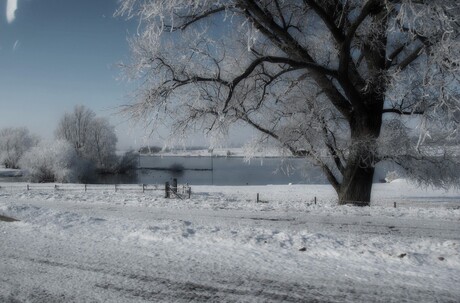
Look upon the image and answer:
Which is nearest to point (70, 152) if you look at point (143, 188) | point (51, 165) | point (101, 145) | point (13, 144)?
point (51, 165)

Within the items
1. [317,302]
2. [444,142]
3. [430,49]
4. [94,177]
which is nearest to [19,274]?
[317,302]

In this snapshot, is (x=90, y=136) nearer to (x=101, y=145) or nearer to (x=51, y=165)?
(x=101, y=145)

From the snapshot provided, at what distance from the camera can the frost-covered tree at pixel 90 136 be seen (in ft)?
252

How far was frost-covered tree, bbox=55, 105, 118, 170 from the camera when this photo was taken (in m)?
76.8

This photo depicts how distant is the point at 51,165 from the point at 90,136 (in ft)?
85.9

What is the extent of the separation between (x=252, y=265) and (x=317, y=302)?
56.1 inches

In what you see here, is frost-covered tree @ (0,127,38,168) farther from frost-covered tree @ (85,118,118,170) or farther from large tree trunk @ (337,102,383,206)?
large tree trunk @ (337,102,383,206)

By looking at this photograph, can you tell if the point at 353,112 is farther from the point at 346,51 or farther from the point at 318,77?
the point at 346,51

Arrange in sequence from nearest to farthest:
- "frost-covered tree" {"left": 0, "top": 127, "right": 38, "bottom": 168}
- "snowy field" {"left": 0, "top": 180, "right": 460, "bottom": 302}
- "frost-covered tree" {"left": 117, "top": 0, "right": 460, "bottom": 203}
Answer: "snowy field" {"left": 0, "top": 180, "right": 460, "bottom": 302} → "frost-covered tree" {"left": 117, "top": 0, "right": 460, "bottom": 203} → "frost-covered tree" {"left": 0, "top": 127, "right": 38, "bottom": 168}

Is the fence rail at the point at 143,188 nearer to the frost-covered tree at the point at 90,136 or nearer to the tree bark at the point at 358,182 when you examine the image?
the tree bark at the point at 358,182

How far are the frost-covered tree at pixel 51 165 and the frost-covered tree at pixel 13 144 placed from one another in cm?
3191

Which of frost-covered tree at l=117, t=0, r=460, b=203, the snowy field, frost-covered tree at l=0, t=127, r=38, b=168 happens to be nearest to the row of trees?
frost-covered tree at l=0, t=127, r=38, b=168

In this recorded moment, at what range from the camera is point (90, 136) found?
3268 inches

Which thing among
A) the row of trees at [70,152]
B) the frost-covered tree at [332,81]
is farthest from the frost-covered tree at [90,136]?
the frost-covered tree at [332,81]
